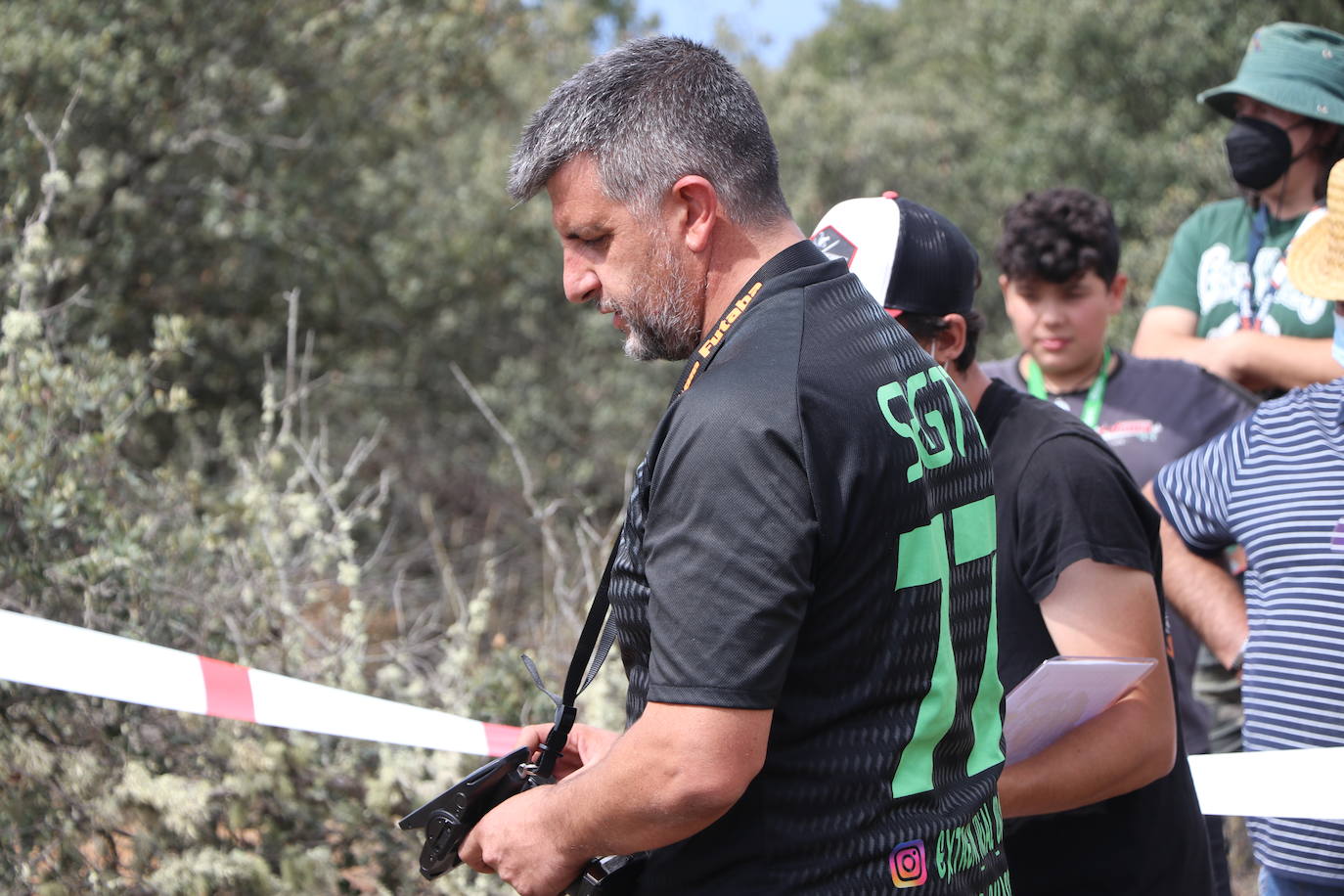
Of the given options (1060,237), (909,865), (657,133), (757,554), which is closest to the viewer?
(757,554)

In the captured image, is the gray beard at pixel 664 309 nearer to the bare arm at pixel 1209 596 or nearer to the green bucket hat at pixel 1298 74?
the bare arm at pixel 1209 596

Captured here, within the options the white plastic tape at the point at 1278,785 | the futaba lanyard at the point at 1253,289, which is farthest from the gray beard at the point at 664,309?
the futaba lanyard at the point at 1253,289

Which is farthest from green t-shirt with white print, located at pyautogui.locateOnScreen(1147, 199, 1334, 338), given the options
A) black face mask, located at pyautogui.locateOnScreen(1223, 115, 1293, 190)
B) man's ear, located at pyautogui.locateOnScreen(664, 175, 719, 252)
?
man's ear, located at pyautogui.locateOnScreen(664, 175, 719, 252)

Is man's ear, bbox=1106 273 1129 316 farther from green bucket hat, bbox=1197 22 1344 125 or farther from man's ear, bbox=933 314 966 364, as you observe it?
man's ear, bbox=933 314 966 364

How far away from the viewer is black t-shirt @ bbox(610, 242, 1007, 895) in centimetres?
154

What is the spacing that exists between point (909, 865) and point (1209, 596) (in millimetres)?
1770

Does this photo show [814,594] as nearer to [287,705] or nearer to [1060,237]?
[287,705]

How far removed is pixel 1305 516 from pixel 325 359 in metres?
7.15

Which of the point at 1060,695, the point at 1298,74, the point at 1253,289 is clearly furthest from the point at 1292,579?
the point at 1298,74

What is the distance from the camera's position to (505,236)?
9.59 metres

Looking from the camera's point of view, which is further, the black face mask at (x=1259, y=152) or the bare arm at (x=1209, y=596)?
the black face mask at (x=1259, y=152)

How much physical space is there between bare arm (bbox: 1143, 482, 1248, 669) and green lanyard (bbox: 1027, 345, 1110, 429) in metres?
0.78

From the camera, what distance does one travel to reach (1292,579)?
264cm

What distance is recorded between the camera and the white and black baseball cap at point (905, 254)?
2340 mm
